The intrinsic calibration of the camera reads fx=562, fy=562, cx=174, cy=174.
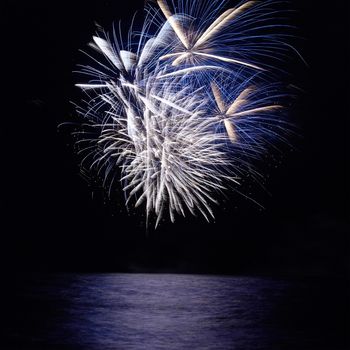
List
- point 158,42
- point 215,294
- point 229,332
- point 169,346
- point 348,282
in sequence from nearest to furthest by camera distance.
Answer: point 169,346 → point 229,332 → point 158,42 → point 215,294 → point 348,282

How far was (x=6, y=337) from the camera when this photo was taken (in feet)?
46.0

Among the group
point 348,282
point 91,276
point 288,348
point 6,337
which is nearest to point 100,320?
point 6,337

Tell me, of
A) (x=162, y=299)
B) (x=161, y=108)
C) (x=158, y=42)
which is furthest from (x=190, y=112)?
(x=162, y=299)

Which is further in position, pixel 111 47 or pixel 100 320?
pixel 111 47

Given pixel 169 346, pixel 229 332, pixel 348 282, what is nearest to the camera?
pixel 169 346

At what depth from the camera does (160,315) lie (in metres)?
17.6

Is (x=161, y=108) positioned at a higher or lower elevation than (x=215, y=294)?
higher

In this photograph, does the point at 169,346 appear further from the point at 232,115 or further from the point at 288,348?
the point at 232,115

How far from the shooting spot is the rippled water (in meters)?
14.1

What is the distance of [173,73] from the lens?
63.8 feet

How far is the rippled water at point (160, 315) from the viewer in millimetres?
14102

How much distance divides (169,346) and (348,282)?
49.8ft

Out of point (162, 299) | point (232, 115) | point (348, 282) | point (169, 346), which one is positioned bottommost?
point (169, 346)

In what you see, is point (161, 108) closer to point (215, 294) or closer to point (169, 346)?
point (215, 294)
